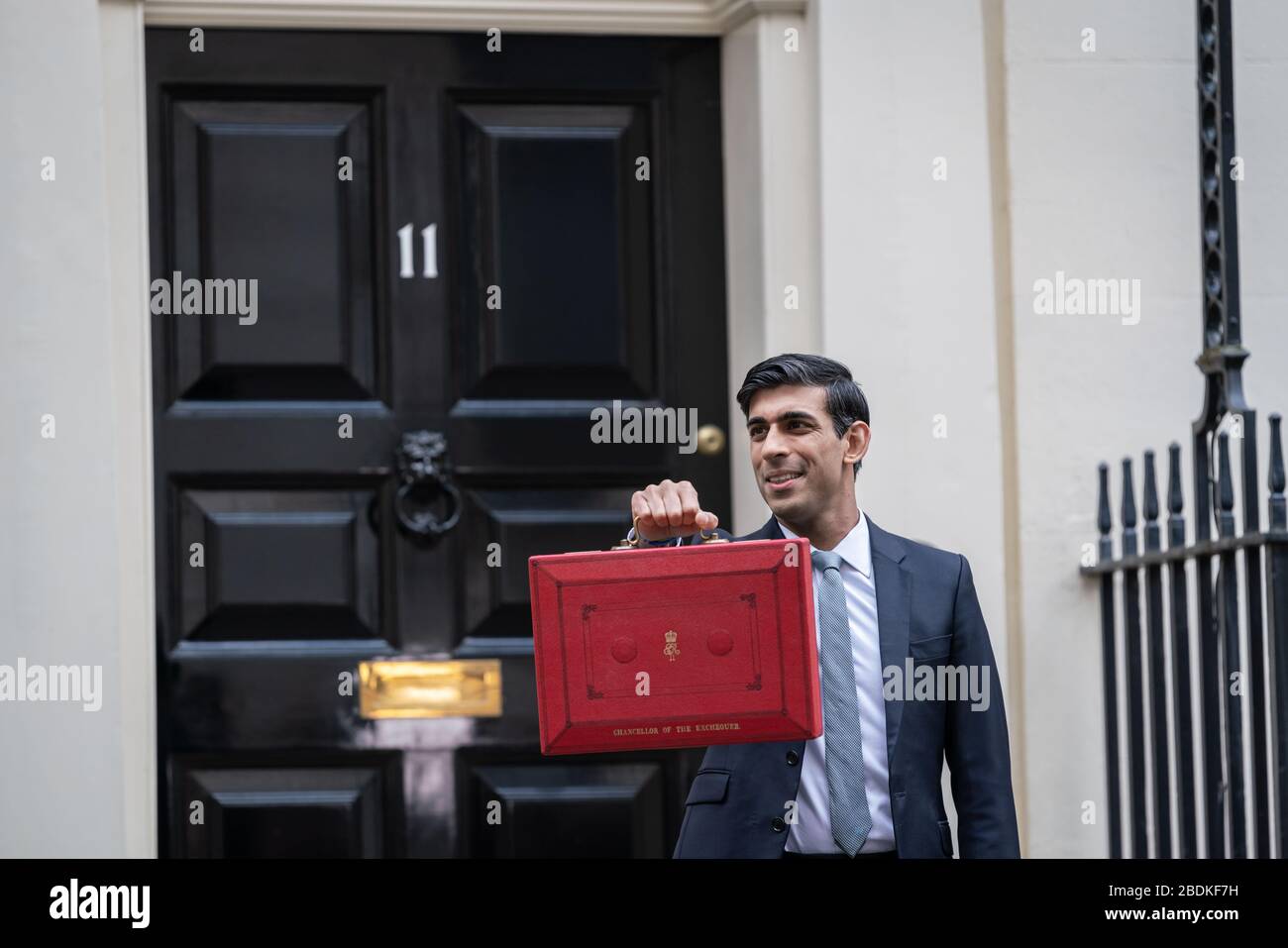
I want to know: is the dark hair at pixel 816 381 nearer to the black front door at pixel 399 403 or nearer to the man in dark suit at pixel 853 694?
the man in dark suit at pixel 853 694

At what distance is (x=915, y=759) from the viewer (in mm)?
4117

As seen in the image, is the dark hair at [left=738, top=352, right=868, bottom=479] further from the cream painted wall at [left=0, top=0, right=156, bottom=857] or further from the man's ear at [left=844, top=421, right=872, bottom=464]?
the cream painted wall at [left=0, top=0, right=156, bottom=857]

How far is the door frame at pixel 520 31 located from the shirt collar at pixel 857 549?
1.82 m

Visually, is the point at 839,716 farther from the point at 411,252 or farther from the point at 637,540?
the point at 411,252

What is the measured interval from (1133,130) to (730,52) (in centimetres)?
128

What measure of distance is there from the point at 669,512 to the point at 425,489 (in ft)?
8.05

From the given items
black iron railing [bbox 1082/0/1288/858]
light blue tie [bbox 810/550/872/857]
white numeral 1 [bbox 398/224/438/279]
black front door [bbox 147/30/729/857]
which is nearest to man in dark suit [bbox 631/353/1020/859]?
light blue tie [bbox 810/550/872/857]

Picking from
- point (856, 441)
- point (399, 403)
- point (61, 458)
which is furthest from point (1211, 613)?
point (61, 458)

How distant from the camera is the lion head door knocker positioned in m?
6.18

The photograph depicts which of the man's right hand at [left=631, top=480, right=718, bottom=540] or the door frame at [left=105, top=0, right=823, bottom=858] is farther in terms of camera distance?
the door frame at [left=105, top=0, right=823, bottom=858]

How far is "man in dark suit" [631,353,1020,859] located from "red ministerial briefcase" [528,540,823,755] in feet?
0.37
